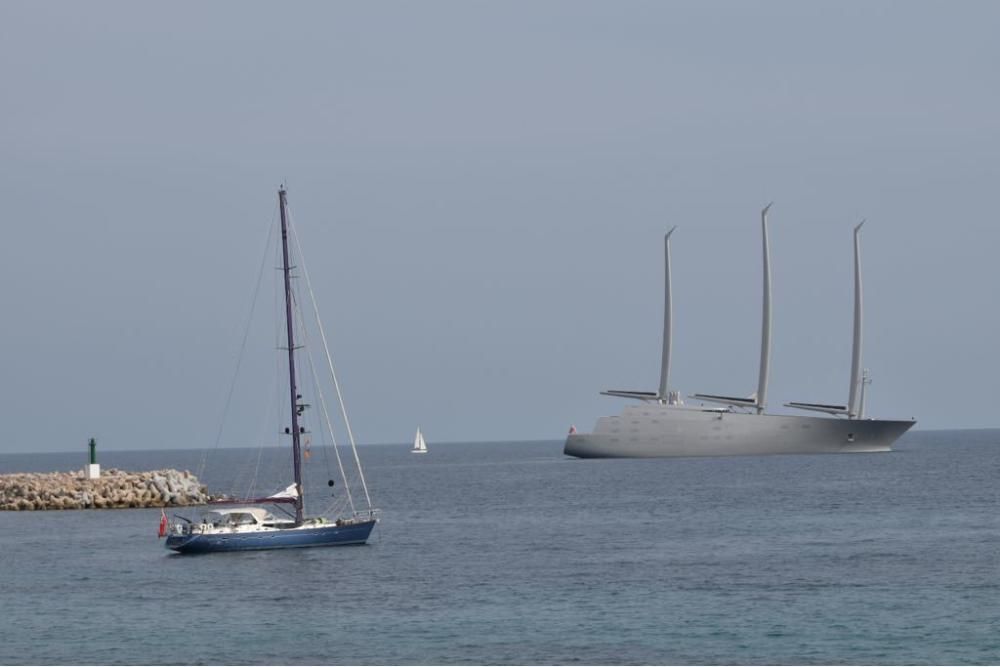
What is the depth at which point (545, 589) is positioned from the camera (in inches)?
1554

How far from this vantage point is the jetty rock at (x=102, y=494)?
77.2 meters

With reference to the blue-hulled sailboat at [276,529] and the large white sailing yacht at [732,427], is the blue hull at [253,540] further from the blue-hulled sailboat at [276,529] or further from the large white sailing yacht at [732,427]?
the large white sailing yacht at [732,427]

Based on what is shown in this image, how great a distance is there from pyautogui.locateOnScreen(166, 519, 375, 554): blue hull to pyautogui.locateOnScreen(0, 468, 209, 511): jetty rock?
89.2 ft

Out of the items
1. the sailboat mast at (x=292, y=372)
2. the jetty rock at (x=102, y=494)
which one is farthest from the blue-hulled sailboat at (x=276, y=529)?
the jetty rock at (x=102, y=494)

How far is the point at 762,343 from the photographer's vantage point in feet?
408

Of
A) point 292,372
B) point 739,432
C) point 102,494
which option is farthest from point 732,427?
point 292,372

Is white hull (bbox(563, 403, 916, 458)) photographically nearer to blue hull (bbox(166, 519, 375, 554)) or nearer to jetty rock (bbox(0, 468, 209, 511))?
jetty rock (bbox(0, 468, 209, 511))

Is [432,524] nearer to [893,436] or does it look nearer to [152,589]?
[152,589]

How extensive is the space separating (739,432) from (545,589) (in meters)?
95.4

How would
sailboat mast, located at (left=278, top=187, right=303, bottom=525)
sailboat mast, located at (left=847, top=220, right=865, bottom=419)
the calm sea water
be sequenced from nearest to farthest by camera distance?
the calm sea water < sailboat mast, located at (left=278, top=187, right=303, bottom=525) < sailboat mast, located at (left=847, top=220, right=865, bottom=419)

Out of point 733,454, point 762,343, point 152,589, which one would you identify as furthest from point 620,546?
point 733,454

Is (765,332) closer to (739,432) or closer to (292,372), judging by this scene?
(739,432)

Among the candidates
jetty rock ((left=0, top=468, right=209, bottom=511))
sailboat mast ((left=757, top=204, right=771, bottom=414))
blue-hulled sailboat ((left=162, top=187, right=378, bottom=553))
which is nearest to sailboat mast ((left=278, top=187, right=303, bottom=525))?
blue-hulled sailboat ((left=162, top=187, right=378, bottom=553))

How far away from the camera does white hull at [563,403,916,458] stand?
132 meters
